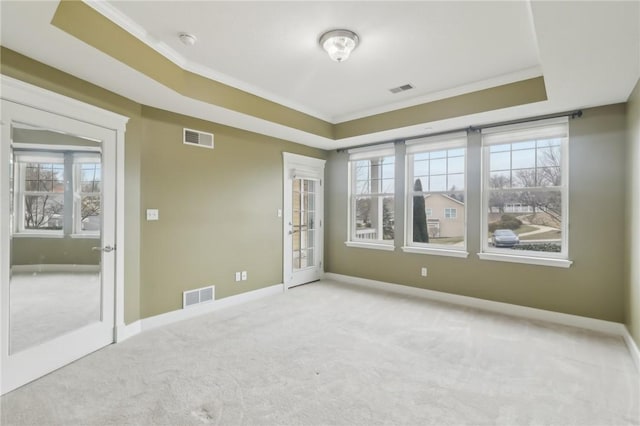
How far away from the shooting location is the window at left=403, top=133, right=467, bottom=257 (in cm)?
441

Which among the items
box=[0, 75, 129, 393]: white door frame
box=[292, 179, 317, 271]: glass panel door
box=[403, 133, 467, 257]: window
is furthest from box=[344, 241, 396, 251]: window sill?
box=[0, 75, 129, 393]: white door frame

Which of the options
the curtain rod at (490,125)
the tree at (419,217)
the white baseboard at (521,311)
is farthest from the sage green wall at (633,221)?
the tree at (419,217)

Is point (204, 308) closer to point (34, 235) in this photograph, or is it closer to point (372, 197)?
point (34, 235)

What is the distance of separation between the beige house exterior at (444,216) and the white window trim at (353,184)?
60cm

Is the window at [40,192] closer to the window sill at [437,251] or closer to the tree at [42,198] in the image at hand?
the tree at [42,198]

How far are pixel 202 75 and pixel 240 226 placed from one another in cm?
200

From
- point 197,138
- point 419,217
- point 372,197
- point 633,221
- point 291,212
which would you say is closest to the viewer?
point 633,221

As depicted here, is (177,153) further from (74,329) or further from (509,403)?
(509,403)

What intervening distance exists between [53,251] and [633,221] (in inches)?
203

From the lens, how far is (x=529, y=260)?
3771 mm

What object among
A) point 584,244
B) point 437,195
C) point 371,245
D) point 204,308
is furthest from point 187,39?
point 584,244

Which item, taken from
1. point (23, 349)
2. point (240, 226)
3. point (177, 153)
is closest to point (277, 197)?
point (240, 226)

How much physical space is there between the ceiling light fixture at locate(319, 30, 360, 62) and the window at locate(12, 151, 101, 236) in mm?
2329

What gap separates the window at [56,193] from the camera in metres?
2.36
